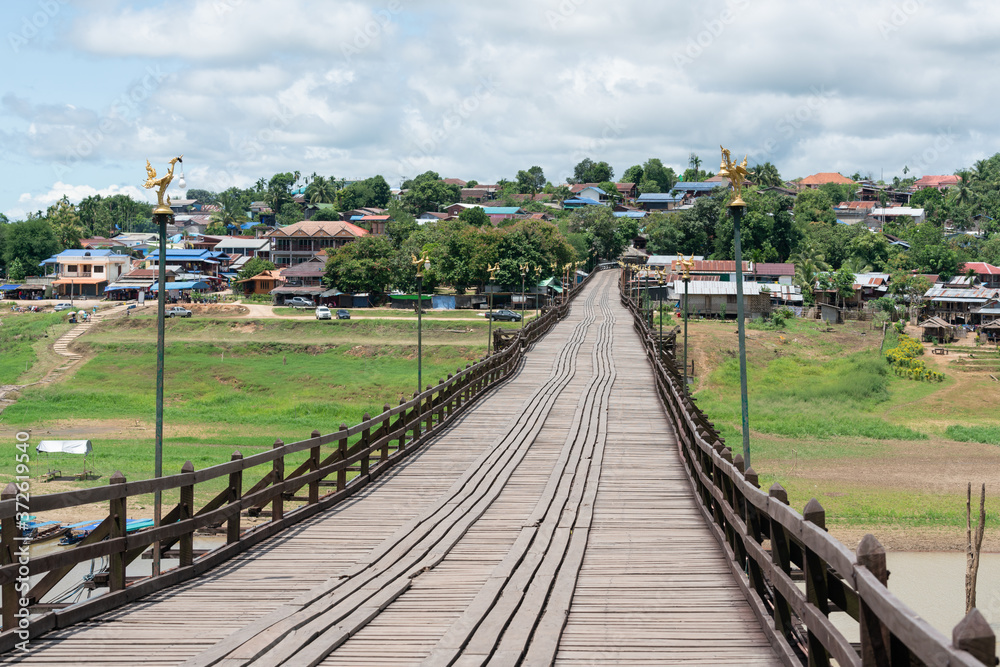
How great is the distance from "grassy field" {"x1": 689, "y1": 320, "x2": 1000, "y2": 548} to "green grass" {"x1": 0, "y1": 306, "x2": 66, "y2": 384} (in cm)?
4826

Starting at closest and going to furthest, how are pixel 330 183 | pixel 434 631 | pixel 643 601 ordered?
pixel 434 631
pixel 643 601
pixel 330 183

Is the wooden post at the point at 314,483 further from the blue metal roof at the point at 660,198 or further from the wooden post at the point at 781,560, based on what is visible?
the blue metal roof at the point at 660,198

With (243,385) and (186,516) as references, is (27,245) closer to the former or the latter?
(243,385)

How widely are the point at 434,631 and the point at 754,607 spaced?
2689mm

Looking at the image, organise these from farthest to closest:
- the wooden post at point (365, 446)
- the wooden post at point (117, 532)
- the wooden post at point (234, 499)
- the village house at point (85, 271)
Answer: the village house at point (85, 271)
the wooden post at point (365, 446)
the wooden post at point (234, 499)
the wooden post at point (117, 532)

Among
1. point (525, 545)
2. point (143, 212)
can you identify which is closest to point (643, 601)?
point (525, 545)

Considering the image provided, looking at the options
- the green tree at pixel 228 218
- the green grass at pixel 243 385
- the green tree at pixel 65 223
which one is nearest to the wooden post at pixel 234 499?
the green grass at pixel 243 385

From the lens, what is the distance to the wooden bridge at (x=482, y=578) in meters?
6.21

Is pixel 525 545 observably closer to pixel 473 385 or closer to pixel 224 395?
pixel 473 385

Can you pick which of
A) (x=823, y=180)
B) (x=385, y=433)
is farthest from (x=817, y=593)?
(x=823, y=180)

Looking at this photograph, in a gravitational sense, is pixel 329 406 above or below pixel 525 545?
below

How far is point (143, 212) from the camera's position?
625 ft

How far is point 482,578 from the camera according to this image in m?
8.83

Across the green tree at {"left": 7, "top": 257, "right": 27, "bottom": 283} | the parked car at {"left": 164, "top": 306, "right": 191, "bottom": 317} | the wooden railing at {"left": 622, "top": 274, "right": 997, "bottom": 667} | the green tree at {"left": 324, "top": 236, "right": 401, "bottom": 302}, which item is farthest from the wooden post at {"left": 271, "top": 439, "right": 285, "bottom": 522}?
the green tree at {"left": 7, "top": 257, "right": 27, "bottom": 283}
